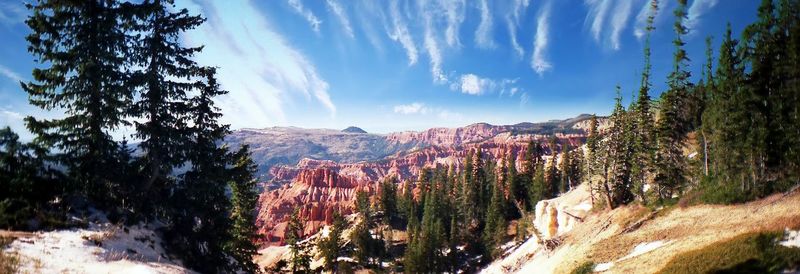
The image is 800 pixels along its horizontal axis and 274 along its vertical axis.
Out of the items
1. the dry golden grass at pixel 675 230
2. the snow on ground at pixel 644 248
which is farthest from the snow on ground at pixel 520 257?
the snow on ground at pixel 644 248

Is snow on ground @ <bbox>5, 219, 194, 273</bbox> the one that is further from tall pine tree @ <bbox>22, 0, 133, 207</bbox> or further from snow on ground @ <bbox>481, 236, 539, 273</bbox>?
snow on ground @ <bbox>481, 236, 539, 273</bbox>

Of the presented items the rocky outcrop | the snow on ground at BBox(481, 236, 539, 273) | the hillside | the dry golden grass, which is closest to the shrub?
the hillside

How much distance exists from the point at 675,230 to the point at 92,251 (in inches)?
1424

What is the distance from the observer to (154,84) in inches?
806

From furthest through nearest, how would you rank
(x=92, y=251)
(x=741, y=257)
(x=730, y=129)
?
(x=730, y=129) → (x=741, y=257) → (x=92, y=251)

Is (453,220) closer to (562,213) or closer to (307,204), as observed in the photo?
(562,213)

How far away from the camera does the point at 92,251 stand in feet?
47.7

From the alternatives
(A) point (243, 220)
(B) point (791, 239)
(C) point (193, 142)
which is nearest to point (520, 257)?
(B) point (791, 239)

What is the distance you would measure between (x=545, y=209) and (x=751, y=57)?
3499 cm

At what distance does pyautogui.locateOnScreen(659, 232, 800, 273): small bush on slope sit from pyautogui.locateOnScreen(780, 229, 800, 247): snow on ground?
0.92ft

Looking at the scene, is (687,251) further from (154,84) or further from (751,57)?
(154,84)

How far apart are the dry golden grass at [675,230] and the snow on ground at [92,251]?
2684 centimetres

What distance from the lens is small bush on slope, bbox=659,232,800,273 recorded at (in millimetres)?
16281

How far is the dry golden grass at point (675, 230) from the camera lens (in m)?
21.8
